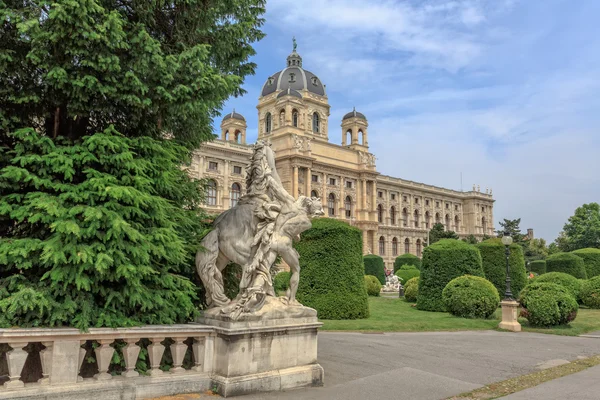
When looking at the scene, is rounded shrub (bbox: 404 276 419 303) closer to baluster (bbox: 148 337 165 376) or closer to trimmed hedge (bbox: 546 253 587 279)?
trimmed hedge (bbox: 546 253 587 279)

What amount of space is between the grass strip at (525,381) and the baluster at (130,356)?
138 inches

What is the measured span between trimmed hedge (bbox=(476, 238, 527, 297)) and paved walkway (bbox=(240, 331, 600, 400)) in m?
6.76

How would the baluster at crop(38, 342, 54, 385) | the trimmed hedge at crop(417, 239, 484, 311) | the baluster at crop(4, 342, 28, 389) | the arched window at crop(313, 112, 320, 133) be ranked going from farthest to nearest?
1. the arched window at crop(313, 112, 320, 133)
2. the trimmed hedge at crop(417, 239, 484, 311)
3. the baluster at crop(38, 342, 54, 385)
4. the baluster at crop(4, 342, 28, 389)

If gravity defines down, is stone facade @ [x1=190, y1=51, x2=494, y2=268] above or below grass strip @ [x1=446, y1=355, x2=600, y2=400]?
above

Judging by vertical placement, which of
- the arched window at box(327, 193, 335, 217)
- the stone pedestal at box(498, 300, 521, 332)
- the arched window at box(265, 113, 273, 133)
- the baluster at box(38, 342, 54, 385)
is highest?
the arched window at box(265, 113, 273, 133)

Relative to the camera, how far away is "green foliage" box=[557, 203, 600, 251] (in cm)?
4934

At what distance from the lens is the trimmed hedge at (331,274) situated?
40.9 ft

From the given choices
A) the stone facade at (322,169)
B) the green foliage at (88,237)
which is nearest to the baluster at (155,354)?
the green foliage at (88,237)

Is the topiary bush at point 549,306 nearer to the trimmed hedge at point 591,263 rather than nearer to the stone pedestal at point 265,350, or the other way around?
the stone pedestal at point 265,350

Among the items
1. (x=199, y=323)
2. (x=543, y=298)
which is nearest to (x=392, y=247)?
(x=543, y=298)

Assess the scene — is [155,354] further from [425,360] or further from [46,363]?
[425,360]

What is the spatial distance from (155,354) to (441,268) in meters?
13.2

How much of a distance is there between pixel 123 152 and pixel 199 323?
210 cm

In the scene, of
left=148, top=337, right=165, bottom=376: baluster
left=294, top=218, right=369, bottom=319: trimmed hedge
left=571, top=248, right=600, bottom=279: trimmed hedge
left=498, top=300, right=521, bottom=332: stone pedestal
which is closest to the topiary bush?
left=498, top=300, right=521, bottom=332: stone pedestal
